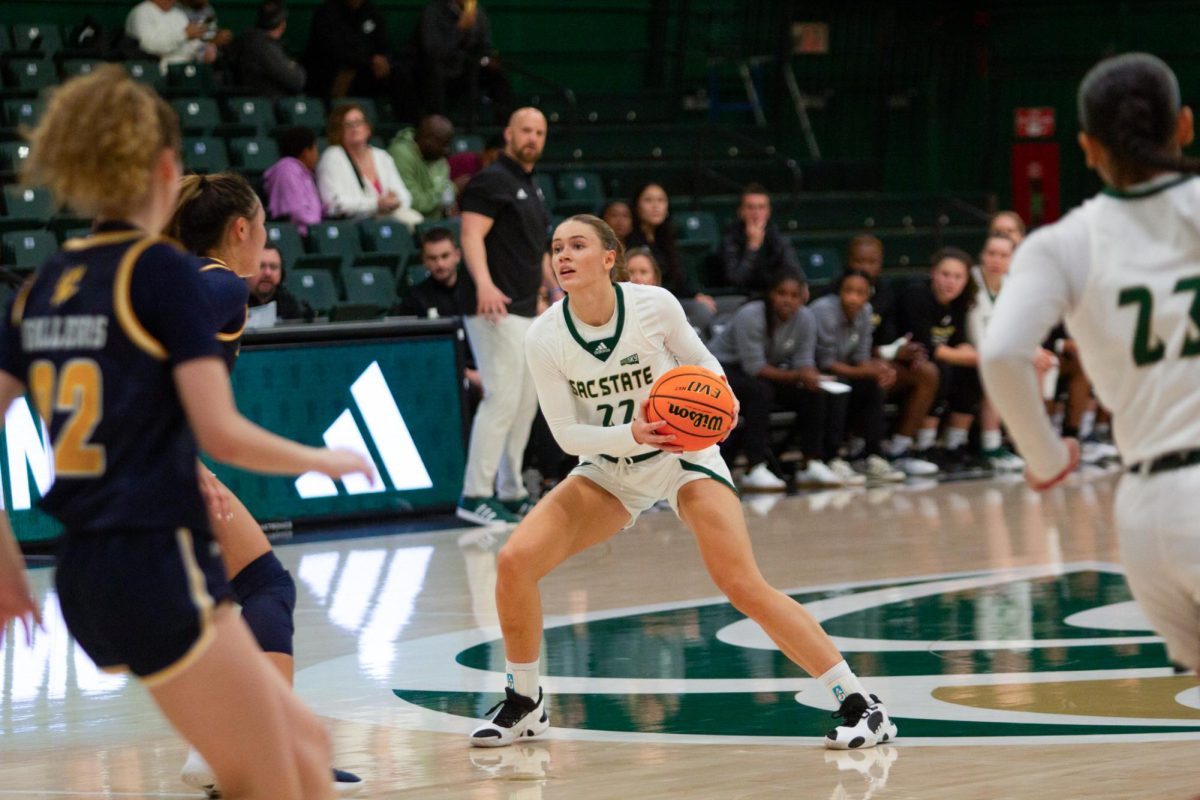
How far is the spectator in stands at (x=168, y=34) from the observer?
14.5m

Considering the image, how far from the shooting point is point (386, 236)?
523 inches

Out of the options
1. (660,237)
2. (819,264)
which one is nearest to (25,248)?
(660,237)

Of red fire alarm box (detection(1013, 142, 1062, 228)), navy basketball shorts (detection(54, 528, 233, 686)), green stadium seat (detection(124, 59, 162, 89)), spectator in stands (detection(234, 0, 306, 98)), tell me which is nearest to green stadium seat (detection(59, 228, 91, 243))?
green stadium seat (detection(124, 59, 162, 89))

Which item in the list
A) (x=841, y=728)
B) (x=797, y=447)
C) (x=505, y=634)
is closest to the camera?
(x=841, y=728)

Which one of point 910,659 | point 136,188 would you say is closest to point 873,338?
point 910,659

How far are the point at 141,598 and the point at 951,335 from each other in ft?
35.3

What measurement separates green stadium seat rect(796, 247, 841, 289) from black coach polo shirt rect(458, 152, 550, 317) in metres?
5.04

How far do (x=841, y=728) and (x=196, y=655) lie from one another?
246 centimetres

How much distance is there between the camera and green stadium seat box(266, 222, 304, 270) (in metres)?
12.6

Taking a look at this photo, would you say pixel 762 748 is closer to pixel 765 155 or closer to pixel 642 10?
pixel 765 155

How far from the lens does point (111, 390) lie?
3.00 m

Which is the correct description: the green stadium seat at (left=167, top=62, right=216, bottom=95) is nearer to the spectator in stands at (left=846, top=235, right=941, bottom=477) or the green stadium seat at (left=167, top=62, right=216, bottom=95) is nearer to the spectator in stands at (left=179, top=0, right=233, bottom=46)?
the spectator in stands at (left=179, top=0, right=233, bottom=46)

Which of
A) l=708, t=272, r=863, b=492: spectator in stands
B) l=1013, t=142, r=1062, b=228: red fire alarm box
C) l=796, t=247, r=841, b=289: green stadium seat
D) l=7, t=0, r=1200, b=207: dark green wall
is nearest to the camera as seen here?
l=708, t=272, r=863, b=492: spectator in stands

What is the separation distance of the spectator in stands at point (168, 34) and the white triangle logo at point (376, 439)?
509 centimetres
